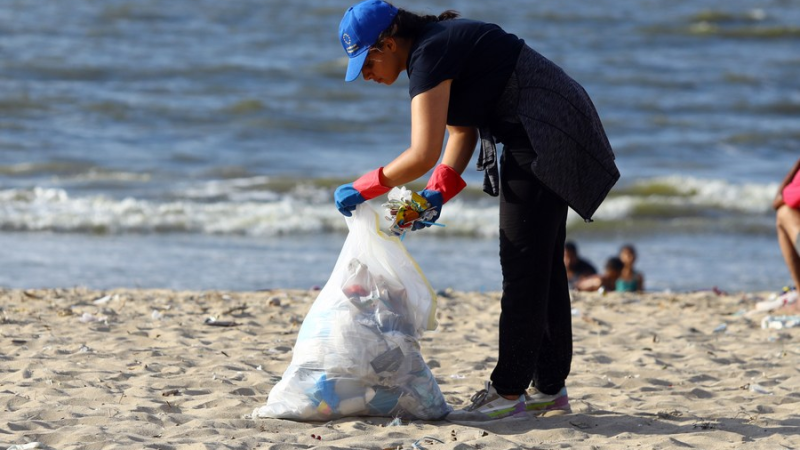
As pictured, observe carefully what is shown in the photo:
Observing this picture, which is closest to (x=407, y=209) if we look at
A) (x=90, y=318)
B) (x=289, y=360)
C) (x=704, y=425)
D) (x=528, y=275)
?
(x=528, y=275)

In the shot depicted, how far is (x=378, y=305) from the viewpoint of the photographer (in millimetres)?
3547

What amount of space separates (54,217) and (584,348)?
246 inches

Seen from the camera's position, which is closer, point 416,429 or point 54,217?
point 416,429

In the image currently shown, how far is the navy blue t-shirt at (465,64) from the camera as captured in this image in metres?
3.15

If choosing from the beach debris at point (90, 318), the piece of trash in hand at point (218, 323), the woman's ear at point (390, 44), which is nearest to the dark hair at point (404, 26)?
the woman's ear at point (390, 44)

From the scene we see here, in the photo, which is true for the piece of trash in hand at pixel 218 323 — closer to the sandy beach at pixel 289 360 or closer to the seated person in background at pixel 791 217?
the sandy beach at pixel 289 360

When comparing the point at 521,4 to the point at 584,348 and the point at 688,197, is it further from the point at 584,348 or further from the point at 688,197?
the point at 584,348

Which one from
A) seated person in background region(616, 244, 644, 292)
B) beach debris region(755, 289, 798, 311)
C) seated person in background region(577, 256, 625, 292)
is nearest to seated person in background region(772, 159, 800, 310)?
beach debris region(755, 289, 798, 311)

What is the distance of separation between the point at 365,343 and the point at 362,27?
106 cm

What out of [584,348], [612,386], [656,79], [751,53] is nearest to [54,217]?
[584,348]

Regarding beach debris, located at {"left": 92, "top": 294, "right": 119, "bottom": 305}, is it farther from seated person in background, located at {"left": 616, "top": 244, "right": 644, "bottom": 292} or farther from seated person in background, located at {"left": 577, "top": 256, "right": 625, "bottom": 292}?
seated person in background, located at {"left": 616, "top": 244, "right": 644, "bottom": 292}

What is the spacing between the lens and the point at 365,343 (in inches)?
136

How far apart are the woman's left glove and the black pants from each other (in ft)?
1.40

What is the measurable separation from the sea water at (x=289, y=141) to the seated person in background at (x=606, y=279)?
1.66ft
